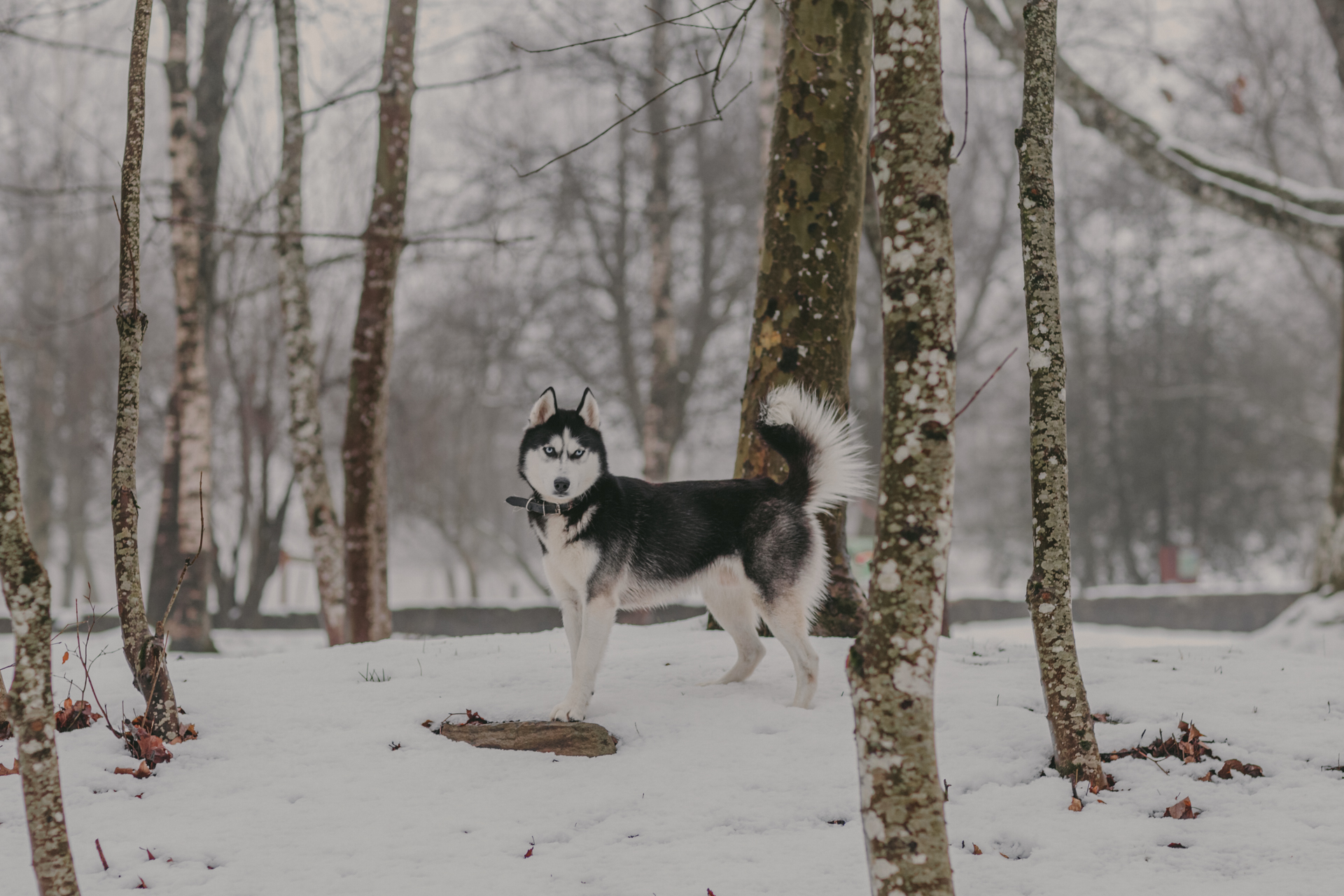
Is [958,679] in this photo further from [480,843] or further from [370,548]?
[370,548]

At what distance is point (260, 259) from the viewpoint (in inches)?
684

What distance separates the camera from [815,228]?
641 cm

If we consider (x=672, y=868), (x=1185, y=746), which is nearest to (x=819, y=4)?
(x=1185, y=746)

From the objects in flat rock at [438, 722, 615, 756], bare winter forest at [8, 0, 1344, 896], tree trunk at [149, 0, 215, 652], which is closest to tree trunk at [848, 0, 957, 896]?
bare winter forest at [8, 0, 1344, 896]

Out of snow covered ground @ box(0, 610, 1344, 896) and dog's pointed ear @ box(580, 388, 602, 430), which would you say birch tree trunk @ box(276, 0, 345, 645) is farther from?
dog's pointed ear @ box(580, 388, 602, 430)

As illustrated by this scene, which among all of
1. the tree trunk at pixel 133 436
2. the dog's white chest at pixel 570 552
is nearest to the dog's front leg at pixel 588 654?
the dog's white chest at pixel 570 552

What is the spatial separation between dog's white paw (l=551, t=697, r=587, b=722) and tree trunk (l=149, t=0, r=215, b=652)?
8130 millimetres

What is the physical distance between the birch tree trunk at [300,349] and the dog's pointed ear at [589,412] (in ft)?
18.8

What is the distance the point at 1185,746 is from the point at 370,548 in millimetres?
6311

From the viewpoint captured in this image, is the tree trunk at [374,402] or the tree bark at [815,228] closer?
→ the tree bark at [815,228]

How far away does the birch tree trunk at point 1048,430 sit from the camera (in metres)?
3.90

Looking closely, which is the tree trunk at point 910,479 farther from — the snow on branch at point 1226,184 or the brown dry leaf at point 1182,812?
the snow on branch at point 1226,184

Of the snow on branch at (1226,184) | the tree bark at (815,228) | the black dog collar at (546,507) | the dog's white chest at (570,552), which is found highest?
the snow on branch at (1226,184)

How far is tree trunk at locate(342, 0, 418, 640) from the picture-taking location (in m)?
8.16
